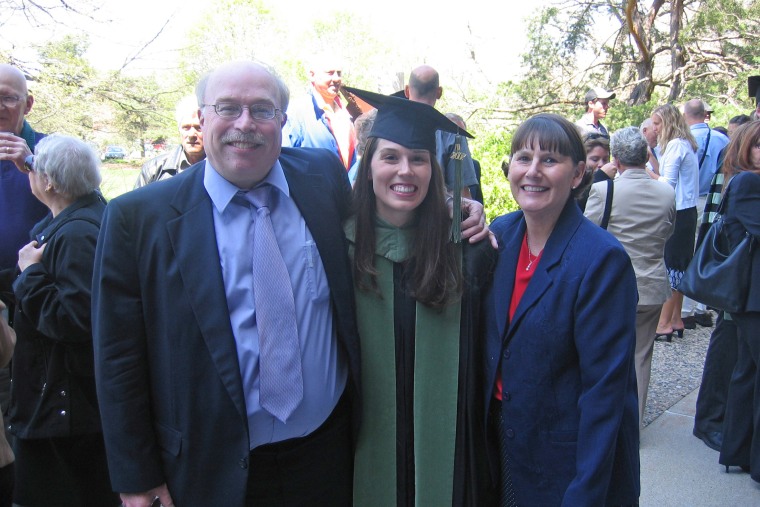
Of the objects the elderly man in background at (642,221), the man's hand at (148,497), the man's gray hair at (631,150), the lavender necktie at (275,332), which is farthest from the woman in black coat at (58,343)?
the man's gray hair at (631,150)

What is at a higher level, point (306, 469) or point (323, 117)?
point (323, 117)

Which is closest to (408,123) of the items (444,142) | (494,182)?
(444,142)

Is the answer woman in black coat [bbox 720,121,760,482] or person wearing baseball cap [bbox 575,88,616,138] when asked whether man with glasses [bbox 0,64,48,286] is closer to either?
woman in black coat [bbox 720,121,760,482]

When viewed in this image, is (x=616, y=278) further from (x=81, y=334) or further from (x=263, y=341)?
(x=81, y=334)

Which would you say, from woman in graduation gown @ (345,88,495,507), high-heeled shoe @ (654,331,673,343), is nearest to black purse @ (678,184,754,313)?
woman in graduation gown @ (345,88,495,507)

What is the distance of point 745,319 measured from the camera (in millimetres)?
3592

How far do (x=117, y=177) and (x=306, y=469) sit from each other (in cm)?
789

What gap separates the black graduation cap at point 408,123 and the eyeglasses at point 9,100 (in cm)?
203

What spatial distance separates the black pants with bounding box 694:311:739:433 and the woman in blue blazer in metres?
2.43

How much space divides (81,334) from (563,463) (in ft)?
6.28

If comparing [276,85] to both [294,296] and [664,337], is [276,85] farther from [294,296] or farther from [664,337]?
[664,337]

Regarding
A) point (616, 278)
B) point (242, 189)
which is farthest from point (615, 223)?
point (242, 189)

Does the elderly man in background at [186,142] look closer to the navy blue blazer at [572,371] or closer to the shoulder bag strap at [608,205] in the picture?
the navy blue blazer at [572,371]

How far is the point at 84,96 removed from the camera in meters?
6.64
